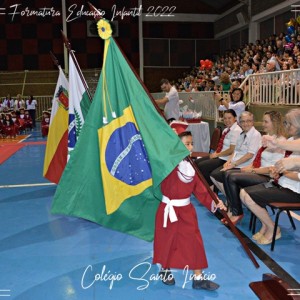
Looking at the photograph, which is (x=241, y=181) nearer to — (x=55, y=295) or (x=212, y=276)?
(x=212, y=276)

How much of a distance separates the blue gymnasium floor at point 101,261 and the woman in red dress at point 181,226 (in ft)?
0.70

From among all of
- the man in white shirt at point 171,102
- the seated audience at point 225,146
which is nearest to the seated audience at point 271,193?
the seated audience at point 225,146

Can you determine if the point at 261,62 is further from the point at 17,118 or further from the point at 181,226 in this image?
the point at 181,226

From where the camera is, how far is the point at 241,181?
4387 millimetres

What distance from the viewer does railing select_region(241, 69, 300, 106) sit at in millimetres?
7406

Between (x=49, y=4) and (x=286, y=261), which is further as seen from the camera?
(x=49, y=4)

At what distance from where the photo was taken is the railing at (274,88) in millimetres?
7406

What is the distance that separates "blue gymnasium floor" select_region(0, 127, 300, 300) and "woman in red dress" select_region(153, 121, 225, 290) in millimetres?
214

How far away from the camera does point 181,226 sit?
301 cm

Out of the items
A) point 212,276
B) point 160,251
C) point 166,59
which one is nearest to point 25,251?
point 160,251

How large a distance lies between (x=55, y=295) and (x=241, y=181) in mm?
2283

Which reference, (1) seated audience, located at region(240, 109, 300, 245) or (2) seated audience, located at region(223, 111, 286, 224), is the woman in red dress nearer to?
(1) seated audience, located at region(240, 109, 300, 245)

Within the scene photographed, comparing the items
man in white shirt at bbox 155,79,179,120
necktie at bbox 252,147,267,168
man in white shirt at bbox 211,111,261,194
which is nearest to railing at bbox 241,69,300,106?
man in white shirt at bbox 155,79,179,120

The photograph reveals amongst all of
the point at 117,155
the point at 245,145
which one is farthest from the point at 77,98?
the point at 117,155
